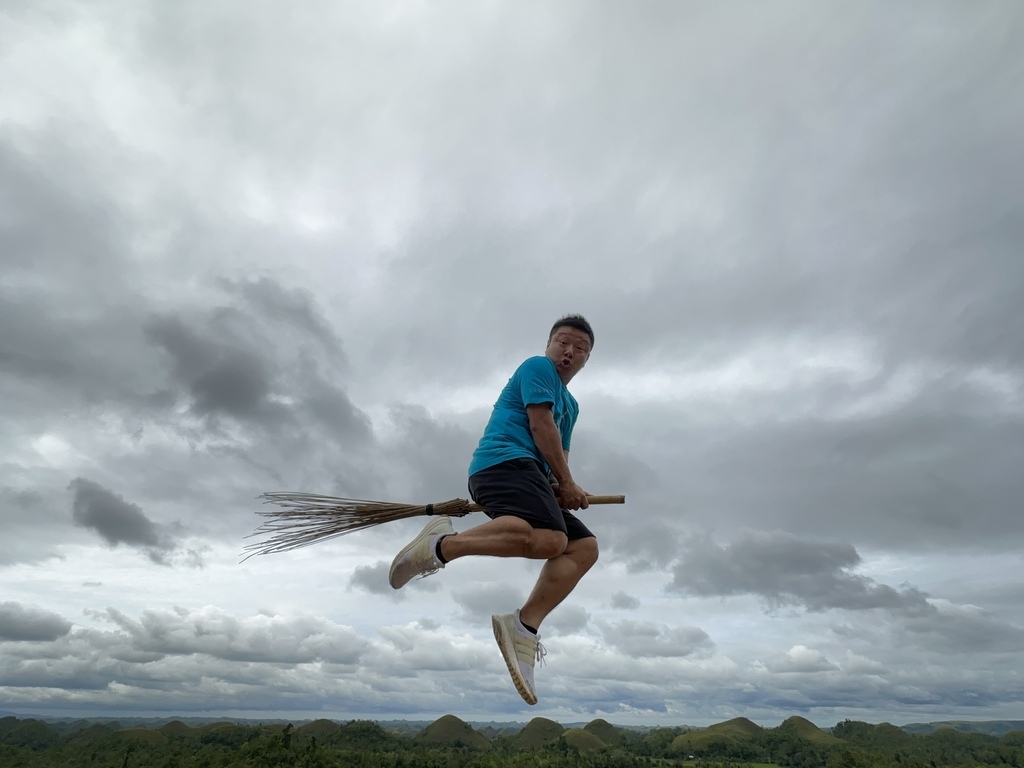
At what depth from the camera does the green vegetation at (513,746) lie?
397ft

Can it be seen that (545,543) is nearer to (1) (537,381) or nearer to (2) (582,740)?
(1) (537,381)

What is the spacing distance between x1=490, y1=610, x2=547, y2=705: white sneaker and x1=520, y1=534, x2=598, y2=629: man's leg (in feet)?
0.31

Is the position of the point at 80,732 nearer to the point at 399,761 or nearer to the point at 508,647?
the point at 399,761

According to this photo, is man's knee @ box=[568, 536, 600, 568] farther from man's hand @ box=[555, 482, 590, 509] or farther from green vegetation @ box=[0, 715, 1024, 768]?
green vegetation @ box=[0, 715, 1024, 768]

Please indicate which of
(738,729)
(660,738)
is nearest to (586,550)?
(738,729)

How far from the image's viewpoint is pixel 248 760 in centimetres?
9812

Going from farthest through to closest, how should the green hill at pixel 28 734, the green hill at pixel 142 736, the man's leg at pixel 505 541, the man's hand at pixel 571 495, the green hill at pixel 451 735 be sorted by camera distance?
1. the green hill at pixel 28 734
2. the green hill at pixel 451 735
3. the green hill at pixel 142 736
4. the man's hand at pixel 571 495
5. the man's leg at pixel 505 541

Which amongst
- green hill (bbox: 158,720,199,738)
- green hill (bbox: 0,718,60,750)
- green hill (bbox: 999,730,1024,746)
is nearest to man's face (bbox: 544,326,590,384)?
green hill (bbox: 158,720,199,738)

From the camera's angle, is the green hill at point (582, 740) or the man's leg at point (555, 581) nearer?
the man's leg at point (555, 581)

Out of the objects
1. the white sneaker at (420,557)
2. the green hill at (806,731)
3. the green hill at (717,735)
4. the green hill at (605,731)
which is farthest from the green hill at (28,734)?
the white sneaker at (420,557)

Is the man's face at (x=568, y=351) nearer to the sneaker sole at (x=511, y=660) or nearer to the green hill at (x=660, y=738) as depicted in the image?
the sneaker sole at (x=511, y=660)

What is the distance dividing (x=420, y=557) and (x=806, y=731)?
211379 mm

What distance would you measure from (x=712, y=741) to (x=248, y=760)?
114 m

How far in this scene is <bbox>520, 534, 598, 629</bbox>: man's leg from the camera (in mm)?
4527
